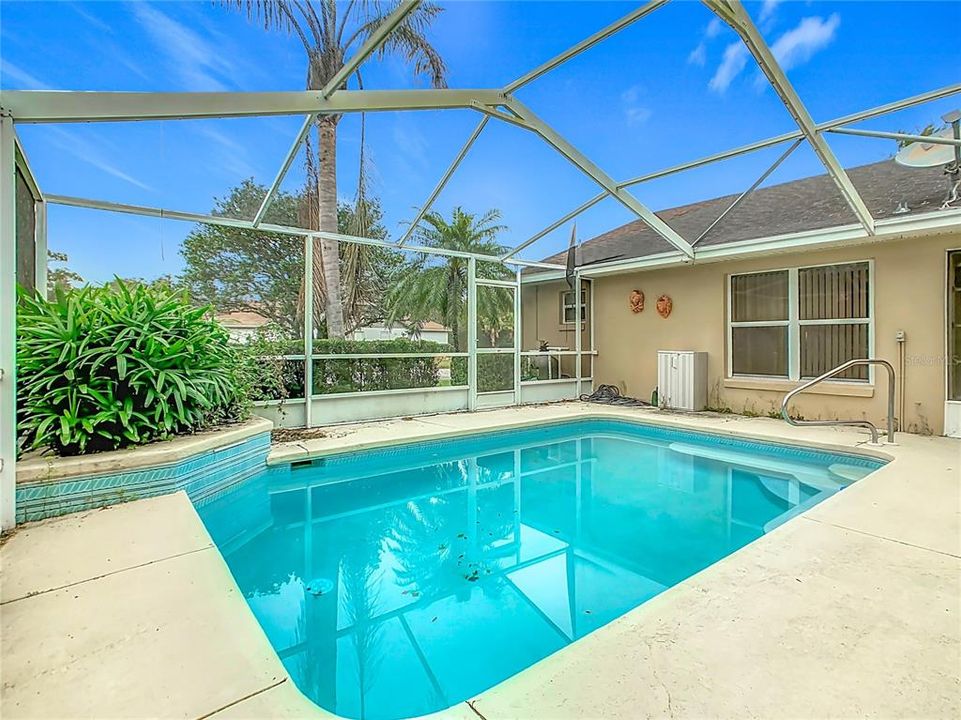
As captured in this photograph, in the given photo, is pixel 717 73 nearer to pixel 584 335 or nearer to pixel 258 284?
pixel 584 335

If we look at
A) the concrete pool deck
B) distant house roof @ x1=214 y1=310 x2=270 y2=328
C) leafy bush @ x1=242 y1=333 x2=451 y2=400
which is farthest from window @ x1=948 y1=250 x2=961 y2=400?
distant house roof @ x1=214 y1=310 x2=270 y2=328

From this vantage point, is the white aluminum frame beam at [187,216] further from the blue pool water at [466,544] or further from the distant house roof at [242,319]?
the blue pool water at [466,544]

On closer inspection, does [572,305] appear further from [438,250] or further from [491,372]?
[438,250]

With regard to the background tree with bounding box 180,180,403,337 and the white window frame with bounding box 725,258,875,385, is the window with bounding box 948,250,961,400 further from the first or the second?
the background tree with bounding box 180,180,403,337

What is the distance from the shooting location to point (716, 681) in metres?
1.79

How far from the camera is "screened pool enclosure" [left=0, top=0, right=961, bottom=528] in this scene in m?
3.36

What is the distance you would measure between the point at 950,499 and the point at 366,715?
188 inches

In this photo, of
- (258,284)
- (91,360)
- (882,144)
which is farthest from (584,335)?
(91,360)

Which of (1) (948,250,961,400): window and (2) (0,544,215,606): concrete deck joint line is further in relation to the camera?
(1) (948,250,961,400): window

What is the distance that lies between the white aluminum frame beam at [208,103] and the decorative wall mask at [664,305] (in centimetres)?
588

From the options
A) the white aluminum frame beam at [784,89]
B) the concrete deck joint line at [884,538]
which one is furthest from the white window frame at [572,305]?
the concrete deck joint line at [884,538]

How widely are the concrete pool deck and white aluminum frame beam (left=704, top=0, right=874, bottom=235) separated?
4168 mm

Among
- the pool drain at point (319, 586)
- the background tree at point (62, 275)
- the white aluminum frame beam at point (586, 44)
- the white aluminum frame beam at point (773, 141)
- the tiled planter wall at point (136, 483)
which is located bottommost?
the pool drain at point (319, 586)

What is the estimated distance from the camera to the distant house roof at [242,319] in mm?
6818
